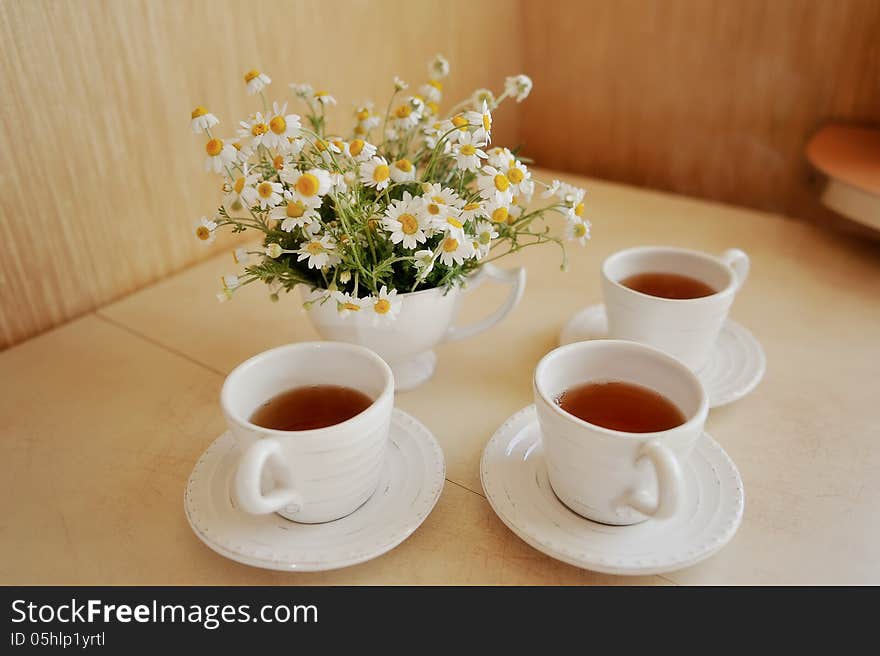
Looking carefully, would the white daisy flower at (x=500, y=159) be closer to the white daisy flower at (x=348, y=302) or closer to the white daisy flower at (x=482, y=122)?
the white daisy flower at (x=482, y=122)

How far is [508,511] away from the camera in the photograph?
557mm

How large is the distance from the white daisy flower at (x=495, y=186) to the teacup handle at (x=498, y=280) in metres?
0.12

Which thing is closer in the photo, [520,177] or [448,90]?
[520,177]

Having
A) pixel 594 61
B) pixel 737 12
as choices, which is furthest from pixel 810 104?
pixel 594 61

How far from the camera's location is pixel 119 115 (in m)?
0.86

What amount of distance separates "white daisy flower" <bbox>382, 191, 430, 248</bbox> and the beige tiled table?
0.65ft

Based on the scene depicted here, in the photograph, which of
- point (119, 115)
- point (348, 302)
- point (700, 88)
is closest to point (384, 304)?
point (348, 302)

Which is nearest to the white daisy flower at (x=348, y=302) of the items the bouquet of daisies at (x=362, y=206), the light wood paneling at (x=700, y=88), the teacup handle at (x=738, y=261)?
the bouquet of daisies at (x=362, y=206)

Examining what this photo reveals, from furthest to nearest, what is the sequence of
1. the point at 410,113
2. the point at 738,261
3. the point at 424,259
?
1. the point at 738,261
2. the point at 410,113
3. the point at 424,259

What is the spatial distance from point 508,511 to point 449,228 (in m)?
0.22

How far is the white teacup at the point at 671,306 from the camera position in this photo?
0.68 meters

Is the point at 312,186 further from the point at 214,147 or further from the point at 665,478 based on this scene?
the point at 665,478

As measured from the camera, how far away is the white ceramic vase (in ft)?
2.15
